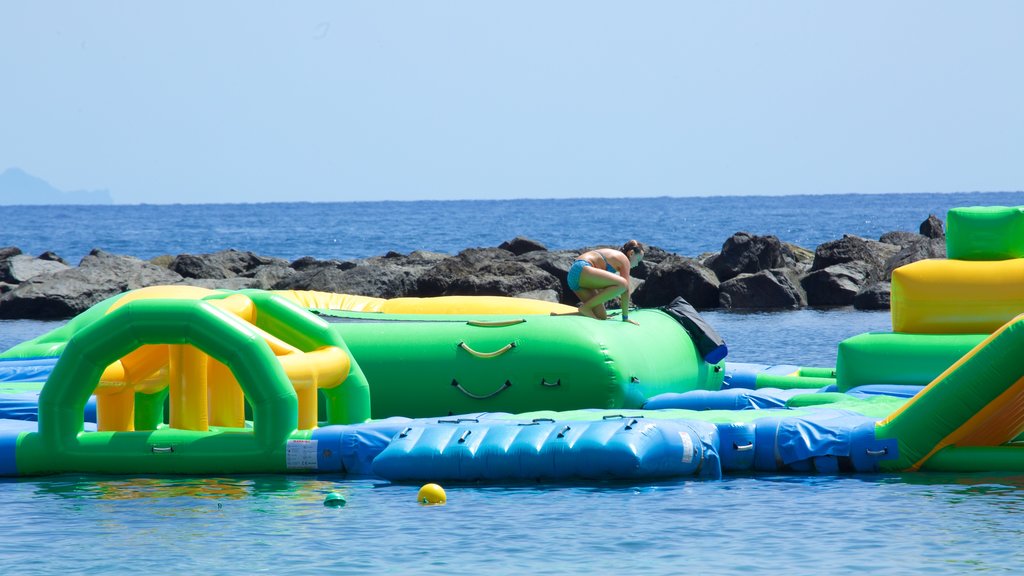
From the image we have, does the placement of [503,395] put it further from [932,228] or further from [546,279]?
[932,228]

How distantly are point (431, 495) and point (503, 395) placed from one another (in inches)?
114

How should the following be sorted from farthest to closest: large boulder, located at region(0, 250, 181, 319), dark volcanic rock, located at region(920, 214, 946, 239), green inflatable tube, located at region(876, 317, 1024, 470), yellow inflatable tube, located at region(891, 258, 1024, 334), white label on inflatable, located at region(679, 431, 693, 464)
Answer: dark volcanic rock, located at region(920, 214, 946, 239)
large boulder, located at region(0, 250, 181, 319)
yellow inflatable tube, located at region(891, 258, 1024, 334)
white label on inflatable, located at region(679, 431, 693, 464)
green inflatable tube, located at region(876, 317, 1024, 470)

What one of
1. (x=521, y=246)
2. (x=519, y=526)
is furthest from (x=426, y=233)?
(x=519, y=526)

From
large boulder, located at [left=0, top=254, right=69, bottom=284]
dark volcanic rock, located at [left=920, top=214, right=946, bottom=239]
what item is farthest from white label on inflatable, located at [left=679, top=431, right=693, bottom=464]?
large boulder, located at [left=0, top=254, right=69, bottom=284]

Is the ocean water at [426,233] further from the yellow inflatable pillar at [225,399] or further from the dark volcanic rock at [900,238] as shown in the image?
the yellow inflatable pillar at [225,399]

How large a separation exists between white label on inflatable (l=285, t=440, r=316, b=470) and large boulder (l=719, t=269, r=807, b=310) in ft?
63.4

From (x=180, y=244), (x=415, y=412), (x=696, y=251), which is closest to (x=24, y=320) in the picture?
(x=415, y=412)

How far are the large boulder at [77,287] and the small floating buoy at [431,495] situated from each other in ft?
65.7

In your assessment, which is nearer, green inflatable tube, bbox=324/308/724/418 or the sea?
the sea

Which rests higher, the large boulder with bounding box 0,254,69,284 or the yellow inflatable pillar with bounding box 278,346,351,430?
the yellow inflatable pillar with bounding box 278,346,351,430

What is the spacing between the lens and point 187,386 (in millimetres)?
11133

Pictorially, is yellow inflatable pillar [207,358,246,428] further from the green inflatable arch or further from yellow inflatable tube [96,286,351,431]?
the green inflatable arch

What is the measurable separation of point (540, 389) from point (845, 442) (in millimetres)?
3018

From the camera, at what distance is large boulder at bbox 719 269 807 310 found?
1141 inches
